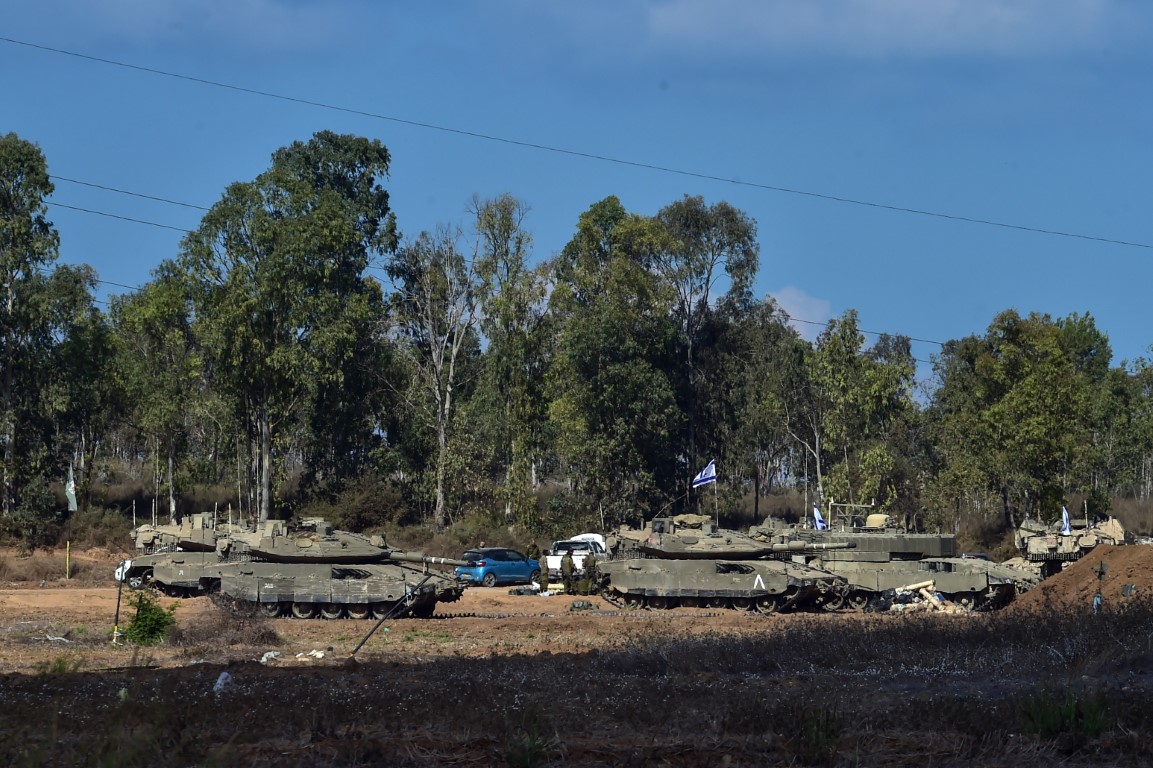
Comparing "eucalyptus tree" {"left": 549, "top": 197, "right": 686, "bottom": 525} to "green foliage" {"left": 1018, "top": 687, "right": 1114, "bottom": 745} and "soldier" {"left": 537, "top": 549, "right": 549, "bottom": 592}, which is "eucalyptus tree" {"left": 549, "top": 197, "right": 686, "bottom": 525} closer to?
"soldier" {"left": 537, "top": 549, "right": 549, "bottom": 592}

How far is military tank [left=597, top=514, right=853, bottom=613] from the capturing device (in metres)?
30.1

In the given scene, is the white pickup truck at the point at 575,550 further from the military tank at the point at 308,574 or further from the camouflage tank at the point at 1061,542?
the camouflage tank at the point at 1061,542

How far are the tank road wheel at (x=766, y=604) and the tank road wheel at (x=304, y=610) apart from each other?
32.2 feet

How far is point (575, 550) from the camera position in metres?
40.7

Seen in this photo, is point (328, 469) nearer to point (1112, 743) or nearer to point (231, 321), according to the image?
point (231, 321)

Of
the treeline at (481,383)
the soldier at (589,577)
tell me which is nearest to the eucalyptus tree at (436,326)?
the treeline at (481,383)

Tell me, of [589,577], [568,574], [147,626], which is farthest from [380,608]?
[568,574]

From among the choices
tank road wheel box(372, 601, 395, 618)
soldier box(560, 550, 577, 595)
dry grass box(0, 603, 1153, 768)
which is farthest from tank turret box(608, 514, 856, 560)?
dry grass box(0, 603, 1153, 768)

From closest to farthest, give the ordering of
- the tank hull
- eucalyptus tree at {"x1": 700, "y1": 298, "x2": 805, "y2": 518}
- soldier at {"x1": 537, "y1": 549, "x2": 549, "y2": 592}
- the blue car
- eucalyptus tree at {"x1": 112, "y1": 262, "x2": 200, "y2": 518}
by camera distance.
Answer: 1. the tank hull
2. soldier at {"x1": 537, "y1": 549, "x2": 549, "y2": 592}
3. the blue car
4. eucalyptus tree at {"x1": 112, "y1": 262, "x2": 200, "y2": 518}
5. eucalyptus tree at {"x1": 700, "y1": 298, "x2": 805, "y2": 518}

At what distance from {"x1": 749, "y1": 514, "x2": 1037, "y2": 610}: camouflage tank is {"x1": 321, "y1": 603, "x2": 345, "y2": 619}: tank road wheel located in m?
10.6

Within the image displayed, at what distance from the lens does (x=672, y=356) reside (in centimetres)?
5775

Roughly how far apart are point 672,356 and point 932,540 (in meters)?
26.2

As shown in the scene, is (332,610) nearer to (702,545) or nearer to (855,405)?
(702,545)

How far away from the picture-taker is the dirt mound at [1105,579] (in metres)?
27.7
